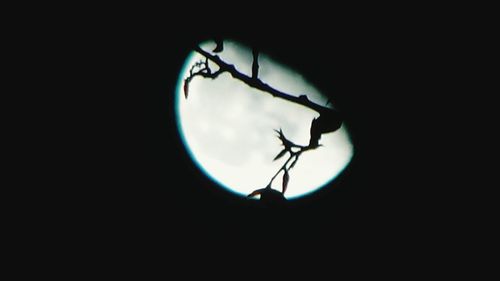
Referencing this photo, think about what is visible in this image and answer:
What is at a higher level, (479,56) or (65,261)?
(479,56)

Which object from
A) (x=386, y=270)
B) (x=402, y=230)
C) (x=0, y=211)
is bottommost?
(x=0, y=211)

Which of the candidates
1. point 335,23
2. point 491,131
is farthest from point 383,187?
point 335,23

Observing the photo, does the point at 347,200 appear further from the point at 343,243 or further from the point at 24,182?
the point at 24,182

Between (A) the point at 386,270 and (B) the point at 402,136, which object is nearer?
(B) the point at 402,136

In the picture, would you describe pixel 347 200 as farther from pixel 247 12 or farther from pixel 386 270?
pixel 247 12

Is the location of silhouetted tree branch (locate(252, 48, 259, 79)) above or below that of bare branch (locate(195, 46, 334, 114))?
above

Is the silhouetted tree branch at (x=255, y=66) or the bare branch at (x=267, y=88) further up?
the silhouetted tree branch at (x=255, y=66)

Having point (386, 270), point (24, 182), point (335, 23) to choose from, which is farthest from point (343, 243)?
point (24, 182)

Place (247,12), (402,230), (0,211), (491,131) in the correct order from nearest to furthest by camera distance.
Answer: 1. (491,131)
2. (402,230)
3. (247,12)
4. (0,211)

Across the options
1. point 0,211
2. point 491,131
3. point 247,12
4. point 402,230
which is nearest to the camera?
point 491,131
